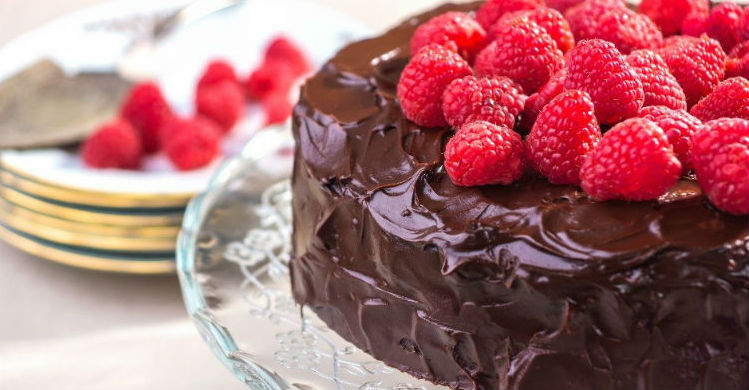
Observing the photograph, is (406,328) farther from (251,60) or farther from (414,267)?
(251,60)

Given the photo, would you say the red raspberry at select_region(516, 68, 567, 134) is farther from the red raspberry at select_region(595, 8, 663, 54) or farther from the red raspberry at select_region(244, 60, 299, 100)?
the red raspberry at select_region(244, 60, 299, 100)

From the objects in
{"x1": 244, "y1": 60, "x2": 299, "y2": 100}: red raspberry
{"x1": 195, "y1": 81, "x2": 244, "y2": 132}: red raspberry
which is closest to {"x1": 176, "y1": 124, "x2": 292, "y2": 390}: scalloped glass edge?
{"x1": 195, "y1": 81, "x2": 244, "y2": 132}: red raspberry

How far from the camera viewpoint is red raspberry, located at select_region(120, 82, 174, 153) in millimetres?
2604

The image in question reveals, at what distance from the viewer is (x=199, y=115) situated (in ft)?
8.65

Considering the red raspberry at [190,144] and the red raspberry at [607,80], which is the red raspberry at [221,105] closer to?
the red raspberry at [190,144]

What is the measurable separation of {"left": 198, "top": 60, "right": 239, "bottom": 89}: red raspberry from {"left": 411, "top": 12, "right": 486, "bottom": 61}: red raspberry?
3.47 feet

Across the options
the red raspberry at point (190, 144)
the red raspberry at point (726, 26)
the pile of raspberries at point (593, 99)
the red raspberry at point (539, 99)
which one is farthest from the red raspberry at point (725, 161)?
the red raspberry at point (190, 144)

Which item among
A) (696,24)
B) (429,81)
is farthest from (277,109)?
(696,24)

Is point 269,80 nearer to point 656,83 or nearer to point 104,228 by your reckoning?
point 104,228

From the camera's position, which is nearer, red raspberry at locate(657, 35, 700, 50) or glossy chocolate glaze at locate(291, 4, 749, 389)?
glossy chocolate glaze at locate(291, 4, 749, 389)

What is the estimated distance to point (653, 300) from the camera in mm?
1424

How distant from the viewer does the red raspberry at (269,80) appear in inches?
110

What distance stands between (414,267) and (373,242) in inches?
3.8

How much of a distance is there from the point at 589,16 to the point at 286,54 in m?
1.32
